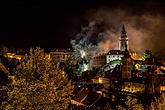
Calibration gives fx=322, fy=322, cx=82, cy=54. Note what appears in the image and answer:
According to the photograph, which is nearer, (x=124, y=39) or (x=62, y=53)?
(x=124, y=39)

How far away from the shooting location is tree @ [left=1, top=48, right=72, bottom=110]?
1695cm

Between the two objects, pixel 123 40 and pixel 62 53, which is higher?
pixel 123 40

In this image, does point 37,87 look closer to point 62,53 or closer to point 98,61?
point 98,61

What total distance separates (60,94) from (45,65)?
201 cm

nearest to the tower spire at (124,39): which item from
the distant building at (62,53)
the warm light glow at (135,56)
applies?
the warm light glow at (135,56)

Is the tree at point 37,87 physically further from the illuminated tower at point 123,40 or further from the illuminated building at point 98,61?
the illuminated tower at point 123,40

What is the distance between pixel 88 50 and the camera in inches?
3809

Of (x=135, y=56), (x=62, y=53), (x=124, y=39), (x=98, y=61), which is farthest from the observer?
(x=62, y=53)

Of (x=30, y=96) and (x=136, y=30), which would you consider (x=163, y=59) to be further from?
(x=30, y=96)

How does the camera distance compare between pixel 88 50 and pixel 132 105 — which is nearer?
pixel 132 105

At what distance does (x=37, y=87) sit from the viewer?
17.6 meters

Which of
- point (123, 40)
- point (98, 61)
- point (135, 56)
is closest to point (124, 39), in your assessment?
point (123, 40)

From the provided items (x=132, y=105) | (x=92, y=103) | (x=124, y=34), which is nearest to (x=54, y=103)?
(x=132, y=105)

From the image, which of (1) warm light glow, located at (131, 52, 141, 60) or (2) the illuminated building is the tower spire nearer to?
(1) warm light glow, located at (131, 52, 141, 60)
